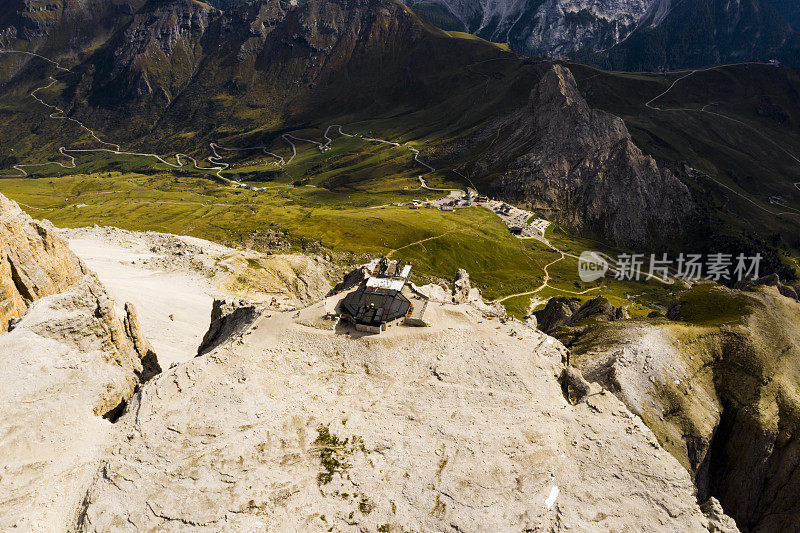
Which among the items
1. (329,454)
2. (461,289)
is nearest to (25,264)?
(329,454)

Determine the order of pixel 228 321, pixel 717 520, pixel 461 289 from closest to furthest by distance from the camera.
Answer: pixel 717 520 → pixel 228 321 → pixel 461 289

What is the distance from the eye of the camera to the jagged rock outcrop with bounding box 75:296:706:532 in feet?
117

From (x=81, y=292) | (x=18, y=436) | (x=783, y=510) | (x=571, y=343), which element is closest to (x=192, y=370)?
(x=18, y=436)

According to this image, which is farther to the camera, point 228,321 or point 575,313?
point 575,313

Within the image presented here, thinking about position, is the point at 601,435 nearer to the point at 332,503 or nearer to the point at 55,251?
the point at 332,503

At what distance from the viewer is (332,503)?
3628 cm

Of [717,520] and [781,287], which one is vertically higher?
[717,520]

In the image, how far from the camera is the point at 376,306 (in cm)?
5853

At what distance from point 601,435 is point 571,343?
4737cm

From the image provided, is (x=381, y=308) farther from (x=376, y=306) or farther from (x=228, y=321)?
(x=228, y=321)

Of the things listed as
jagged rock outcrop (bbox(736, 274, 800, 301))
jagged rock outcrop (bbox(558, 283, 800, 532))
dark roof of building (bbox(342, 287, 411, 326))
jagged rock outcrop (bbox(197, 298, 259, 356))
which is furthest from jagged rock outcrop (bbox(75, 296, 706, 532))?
jagged rock outcrop (bbox(736, 274, 800, 301))

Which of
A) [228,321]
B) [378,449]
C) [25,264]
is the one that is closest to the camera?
[378,449]

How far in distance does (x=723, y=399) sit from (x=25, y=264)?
4529 inches

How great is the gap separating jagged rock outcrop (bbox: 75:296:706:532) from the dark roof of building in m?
3.41
